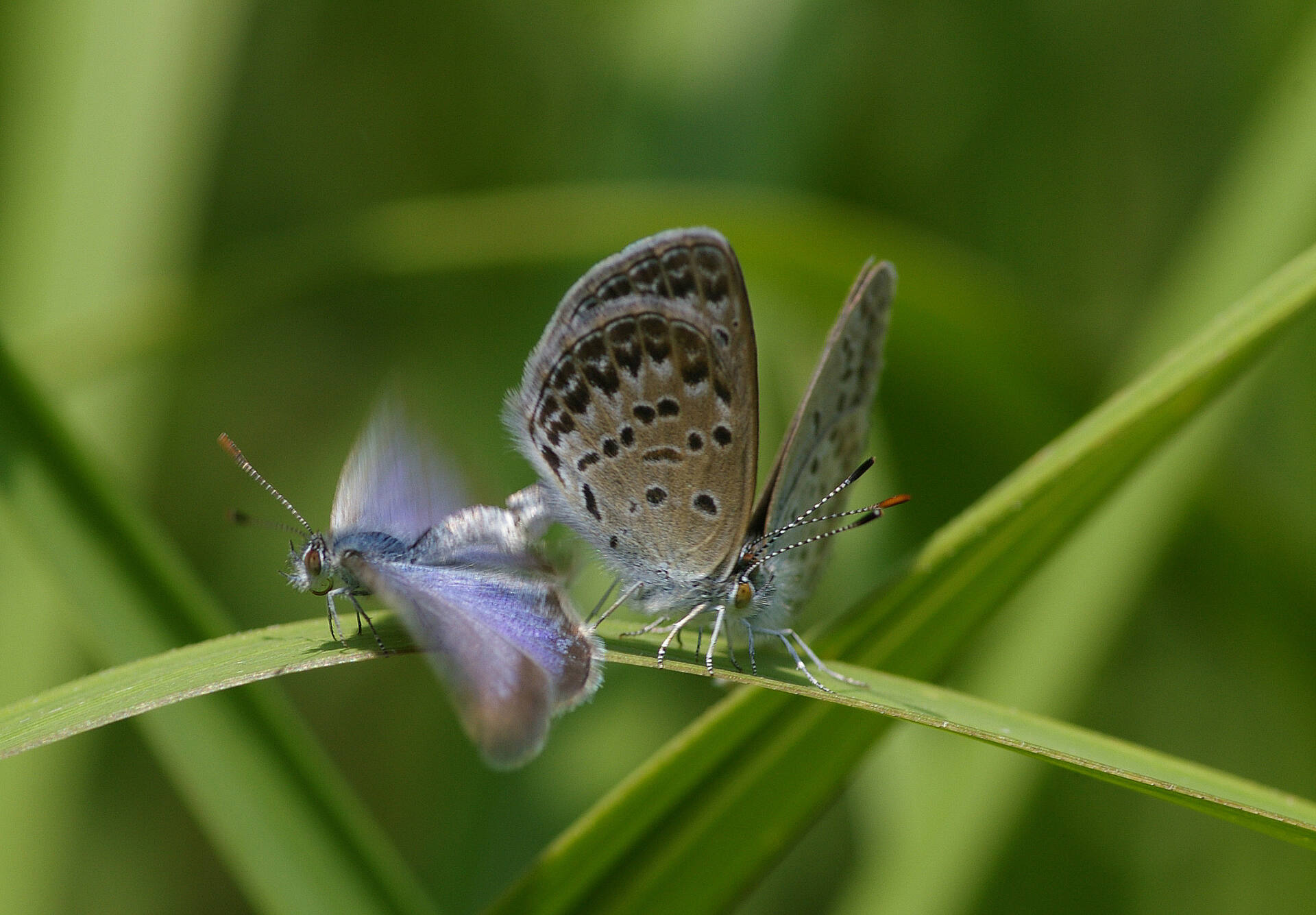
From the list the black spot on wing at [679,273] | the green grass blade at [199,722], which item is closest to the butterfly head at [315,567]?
the green grass blade at [199,722]

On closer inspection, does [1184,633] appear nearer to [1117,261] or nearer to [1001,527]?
[1117,261]

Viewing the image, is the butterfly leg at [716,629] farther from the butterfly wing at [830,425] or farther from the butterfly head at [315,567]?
the butterfly head at [315,567]

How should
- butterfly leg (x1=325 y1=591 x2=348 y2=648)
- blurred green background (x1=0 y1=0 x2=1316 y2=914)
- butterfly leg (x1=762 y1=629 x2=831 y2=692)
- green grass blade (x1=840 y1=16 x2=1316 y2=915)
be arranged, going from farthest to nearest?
1. blurred green background (x1=0 y1=0 x2=1316 y2=914)
2. green grass blade (x1=840 y1=16 x2=1316 y2=915)
3. butterfly leg (x1=762 y1=629 x2=831 y2=692)
4. butterfly leg (x1=325 y1=591 x2=348 y2=648)

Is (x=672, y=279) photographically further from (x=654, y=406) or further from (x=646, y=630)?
(x=646, y=630)

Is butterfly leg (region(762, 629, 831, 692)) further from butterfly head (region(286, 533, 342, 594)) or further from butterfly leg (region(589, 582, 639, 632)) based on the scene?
butterfly head (region(286, 533, 342, 594))

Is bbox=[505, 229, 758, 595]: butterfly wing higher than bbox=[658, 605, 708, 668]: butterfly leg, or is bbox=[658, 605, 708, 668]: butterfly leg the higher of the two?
bbox=[505, 229, 758, 595]: butterfly wing

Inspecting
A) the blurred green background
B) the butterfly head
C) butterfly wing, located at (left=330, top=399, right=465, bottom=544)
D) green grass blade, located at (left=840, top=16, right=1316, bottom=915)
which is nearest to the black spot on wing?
the blurred green background

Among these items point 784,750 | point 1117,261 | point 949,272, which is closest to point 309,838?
point 784,750
